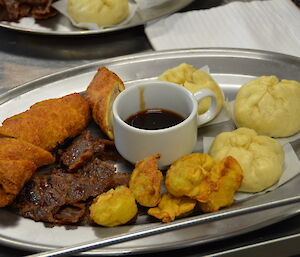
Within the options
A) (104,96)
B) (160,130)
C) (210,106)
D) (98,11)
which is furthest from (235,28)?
(160,130)

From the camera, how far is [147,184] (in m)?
1.33

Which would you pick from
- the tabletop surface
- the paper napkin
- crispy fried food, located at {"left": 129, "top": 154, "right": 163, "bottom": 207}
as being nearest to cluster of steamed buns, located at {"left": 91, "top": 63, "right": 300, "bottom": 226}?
crispy fried food, located at {"left": 129, "top": 154, "right": 163, "bottom": 207}

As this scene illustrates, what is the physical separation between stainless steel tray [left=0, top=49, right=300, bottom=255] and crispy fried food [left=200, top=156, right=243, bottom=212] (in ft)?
0.17

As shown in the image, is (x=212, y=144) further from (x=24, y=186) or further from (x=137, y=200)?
(x=24, y=186)

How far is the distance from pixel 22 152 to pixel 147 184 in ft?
1.25

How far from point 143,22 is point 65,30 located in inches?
14.9

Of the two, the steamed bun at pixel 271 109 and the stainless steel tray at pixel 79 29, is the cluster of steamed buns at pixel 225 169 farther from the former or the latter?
the stainless steel tray at pixel 79 29

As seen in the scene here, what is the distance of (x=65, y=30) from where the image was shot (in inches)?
91.7

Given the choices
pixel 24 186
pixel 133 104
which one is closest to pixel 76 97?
pixel 133 104

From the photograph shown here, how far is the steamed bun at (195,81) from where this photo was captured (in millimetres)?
1678

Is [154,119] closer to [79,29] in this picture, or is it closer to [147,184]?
[147,184]

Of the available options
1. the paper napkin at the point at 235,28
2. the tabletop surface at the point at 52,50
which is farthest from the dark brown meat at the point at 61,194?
the paper napkin at the point at 235,28

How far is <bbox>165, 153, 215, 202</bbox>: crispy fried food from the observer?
129 cm

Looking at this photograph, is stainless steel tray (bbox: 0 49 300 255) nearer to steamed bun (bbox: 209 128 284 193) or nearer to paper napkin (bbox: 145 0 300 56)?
steamed bun (bbox: 209 128 284 193)
